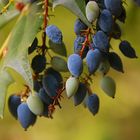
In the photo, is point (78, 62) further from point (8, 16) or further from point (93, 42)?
point (8, 16)

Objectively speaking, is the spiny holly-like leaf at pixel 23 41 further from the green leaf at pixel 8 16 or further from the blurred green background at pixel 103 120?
the blurred green background at pixel 103 120

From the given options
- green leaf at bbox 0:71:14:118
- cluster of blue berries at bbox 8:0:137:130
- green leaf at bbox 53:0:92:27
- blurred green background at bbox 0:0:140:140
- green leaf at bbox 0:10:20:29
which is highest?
green leaf at bbox 0:10:20:29

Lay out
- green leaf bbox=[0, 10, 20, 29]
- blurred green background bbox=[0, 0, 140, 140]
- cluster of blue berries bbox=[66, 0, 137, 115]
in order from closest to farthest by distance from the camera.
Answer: cluster of blue berries bbox=[66, 0, 137, 115] < green leaf bbox=[0, 10, 20, 29] < blurred green background bbox=[0, 0, 140, 140]

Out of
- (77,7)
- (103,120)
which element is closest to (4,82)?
(77,7)

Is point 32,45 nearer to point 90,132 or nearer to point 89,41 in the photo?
point 89,41

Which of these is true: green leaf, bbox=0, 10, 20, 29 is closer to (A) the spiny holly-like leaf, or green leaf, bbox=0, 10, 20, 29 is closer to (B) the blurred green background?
(A) the spiny holly-like leaf

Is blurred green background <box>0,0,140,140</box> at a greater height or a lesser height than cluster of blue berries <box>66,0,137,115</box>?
lesser

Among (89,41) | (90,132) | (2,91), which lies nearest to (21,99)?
(2,91)

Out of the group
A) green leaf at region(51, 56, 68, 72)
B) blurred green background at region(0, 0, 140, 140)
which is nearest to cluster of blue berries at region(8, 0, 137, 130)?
green leaf at region(51, 56, 68, 72)
